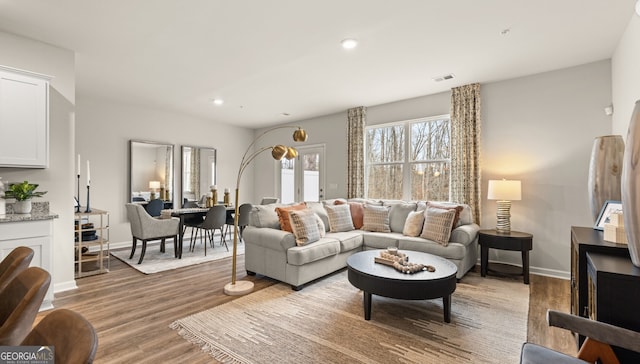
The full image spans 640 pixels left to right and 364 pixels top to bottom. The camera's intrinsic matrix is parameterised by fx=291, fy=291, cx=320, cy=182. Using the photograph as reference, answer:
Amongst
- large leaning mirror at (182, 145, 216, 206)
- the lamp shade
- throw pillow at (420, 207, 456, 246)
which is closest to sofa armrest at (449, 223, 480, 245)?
throw pillow at (420, 207, 456, 246)

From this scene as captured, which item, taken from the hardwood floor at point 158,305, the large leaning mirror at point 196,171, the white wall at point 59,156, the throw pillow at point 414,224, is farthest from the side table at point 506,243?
the large leaning mirror at point 196,171

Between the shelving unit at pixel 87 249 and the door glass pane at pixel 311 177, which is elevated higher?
the door glass pane at pixel 311 177

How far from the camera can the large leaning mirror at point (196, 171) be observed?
253 inches

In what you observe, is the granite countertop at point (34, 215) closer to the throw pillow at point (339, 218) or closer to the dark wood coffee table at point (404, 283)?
the dark wood coffee table at point (404, 283)

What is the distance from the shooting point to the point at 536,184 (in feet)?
13.2

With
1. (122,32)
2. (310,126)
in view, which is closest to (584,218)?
(310,126)

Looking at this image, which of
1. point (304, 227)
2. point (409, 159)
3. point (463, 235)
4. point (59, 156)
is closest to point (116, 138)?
point (59, 156)

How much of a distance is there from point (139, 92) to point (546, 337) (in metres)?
6.15

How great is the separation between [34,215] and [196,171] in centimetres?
382

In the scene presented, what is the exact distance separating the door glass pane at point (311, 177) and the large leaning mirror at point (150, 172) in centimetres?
291

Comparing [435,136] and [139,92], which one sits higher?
[139,92]

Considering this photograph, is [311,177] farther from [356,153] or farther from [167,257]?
[167,257]

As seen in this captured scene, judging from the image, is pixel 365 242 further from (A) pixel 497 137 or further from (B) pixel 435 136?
(A) pixel 497 137

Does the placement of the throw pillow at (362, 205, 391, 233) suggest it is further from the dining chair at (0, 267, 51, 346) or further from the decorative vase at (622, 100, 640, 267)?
the dining chair at (0, 267, 51, 346)
